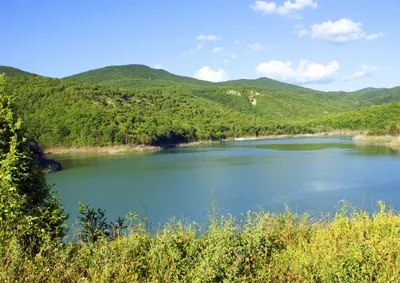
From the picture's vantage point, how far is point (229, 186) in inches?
896

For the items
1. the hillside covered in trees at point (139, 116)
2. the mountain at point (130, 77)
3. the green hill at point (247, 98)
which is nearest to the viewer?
the hillside covered in trees at point (139, 116)

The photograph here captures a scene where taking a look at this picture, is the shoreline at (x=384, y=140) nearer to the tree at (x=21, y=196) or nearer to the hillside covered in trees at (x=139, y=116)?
the hillside covered in trees at (x=139, y=116)

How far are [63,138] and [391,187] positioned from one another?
49258mm

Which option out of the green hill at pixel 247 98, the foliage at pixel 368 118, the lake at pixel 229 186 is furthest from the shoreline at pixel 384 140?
the green hill at pixel 247 98

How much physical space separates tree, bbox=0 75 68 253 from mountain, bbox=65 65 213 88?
5162 inches

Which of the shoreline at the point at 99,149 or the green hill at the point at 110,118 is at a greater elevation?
the green hill at the point at 110,118

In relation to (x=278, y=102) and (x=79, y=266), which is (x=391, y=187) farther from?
(x=278, y=102)

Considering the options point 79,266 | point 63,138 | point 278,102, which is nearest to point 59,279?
point 79,266

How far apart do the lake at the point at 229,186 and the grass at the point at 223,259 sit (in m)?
7.89

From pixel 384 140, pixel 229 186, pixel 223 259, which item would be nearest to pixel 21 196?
pixel 223 259

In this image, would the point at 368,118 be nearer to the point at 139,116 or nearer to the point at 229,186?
the point at 139,116

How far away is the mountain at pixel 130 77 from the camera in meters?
139

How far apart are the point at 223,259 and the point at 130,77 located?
160m

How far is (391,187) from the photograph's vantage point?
20797mm
